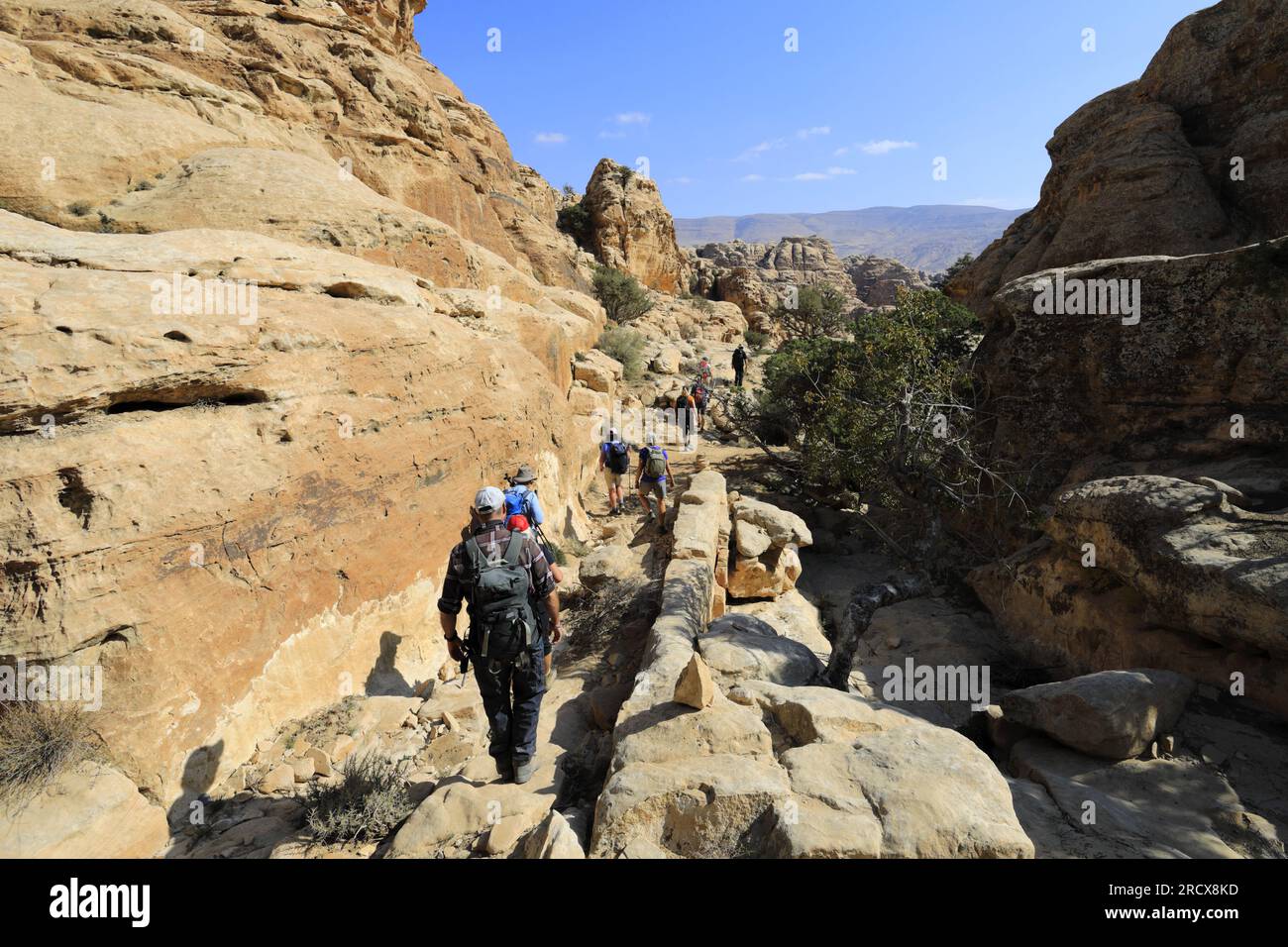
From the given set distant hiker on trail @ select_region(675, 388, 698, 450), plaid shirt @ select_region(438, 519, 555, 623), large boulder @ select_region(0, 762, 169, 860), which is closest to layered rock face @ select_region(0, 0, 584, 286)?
plaid shirt @ select_region(438, 519, 555, 623)

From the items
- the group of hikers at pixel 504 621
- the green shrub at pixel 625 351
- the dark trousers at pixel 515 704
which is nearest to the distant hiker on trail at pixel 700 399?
the green shrub at pixel 625 351

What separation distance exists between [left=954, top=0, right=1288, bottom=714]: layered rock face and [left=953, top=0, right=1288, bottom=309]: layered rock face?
6 cm

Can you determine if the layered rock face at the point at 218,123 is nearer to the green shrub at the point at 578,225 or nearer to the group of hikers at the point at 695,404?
the group of hikers at the point at 695,404

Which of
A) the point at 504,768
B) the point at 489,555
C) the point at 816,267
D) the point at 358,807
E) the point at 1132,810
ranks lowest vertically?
the point at 1132,810

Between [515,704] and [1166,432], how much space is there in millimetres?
8246

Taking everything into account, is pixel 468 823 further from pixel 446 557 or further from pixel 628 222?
pixel 628 222

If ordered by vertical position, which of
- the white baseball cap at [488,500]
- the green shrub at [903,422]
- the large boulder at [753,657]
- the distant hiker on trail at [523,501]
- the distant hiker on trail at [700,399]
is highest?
the distant hiker on trail at [700,399]

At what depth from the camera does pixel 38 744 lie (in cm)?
310

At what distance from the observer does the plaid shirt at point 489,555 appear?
150 inches

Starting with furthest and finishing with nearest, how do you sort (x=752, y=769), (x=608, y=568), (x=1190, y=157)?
(x=1190, y=157)
(x=608, y=568)
(x=752, y=769)

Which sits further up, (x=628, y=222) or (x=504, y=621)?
(x=628, y=222)

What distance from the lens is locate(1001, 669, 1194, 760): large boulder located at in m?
4.17

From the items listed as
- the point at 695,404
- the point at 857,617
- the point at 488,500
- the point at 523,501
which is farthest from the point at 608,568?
the point at 695,404

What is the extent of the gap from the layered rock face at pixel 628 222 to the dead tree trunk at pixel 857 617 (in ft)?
104
